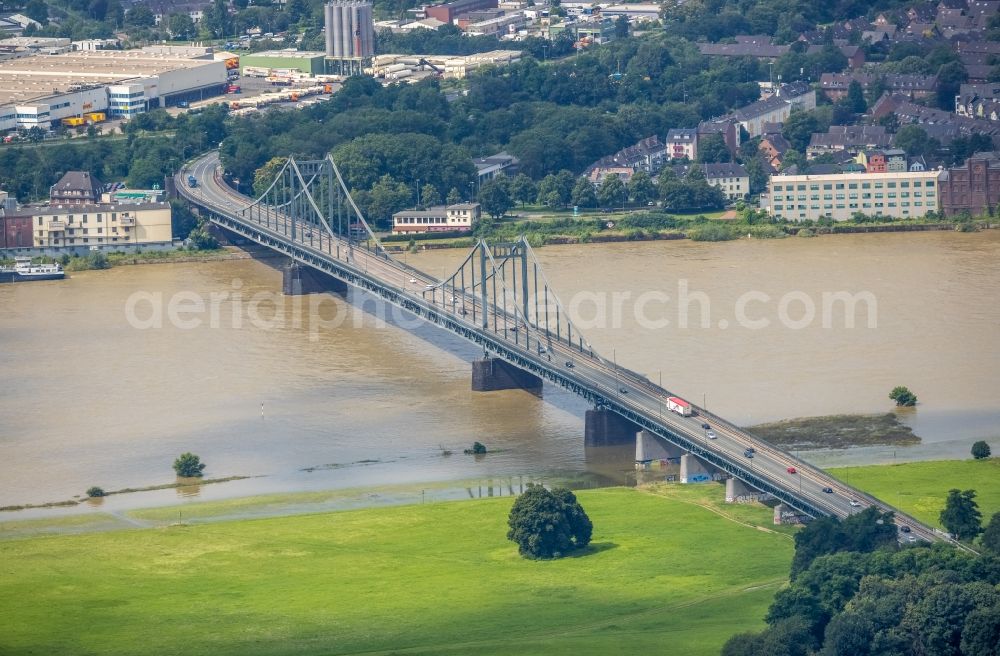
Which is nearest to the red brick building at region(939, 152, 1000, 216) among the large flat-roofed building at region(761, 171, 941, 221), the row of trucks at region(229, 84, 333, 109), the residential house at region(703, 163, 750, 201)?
the large flat-roofed building at region(761, 171, 941, 221)

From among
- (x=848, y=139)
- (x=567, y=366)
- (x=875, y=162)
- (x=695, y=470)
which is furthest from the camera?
(x=848, y=139)

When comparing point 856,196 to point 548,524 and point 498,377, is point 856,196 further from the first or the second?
point 548,524

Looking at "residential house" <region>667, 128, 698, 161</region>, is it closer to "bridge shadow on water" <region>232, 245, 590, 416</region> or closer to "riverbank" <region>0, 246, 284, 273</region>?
"riverbank" <region>0, 246, 284, 273</region>

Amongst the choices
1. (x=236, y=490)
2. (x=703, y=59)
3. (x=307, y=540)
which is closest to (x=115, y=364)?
(x=236, y=490)

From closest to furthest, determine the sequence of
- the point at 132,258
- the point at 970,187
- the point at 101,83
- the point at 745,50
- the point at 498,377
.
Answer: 1. the point at 498,377
2. the point at 132,258
3. the point at 970,187
4. the point at 101,83
5. the point at 745,50

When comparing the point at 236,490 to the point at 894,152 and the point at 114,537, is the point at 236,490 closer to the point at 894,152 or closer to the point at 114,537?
the point at 114,537

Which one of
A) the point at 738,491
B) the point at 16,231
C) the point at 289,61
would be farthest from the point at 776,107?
the point at 738,491

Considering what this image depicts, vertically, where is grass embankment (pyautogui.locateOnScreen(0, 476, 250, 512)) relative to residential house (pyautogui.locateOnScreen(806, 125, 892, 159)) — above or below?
below
